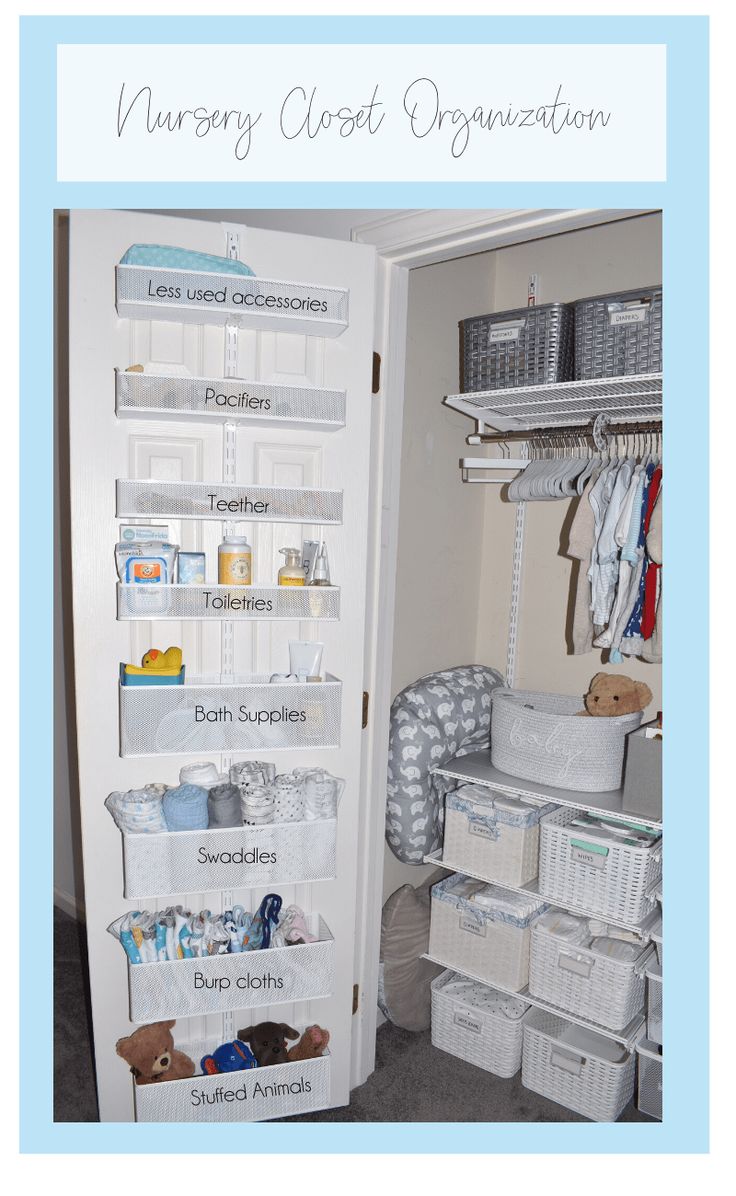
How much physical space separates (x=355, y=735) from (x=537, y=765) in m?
0.68

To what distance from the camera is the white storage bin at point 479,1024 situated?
7.94 ft

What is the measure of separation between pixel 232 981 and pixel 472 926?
2.92 feet

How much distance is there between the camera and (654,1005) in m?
2.21

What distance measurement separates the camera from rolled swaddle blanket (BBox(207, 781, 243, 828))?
1.87 m

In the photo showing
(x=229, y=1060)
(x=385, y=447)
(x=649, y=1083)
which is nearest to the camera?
(x=229, y=1060)

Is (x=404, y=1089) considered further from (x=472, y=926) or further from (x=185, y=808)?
(x=185, y=808)

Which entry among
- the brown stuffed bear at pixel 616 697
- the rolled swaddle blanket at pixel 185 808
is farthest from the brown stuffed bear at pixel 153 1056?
the brown stuffed bear at pixel 616 697

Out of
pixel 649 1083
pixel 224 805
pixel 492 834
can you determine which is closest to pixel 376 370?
pixel 224 805

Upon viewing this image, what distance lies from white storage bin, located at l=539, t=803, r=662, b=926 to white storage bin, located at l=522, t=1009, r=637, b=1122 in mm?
441

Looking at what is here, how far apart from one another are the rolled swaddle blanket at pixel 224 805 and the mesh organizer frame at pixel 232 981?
13.5 inches

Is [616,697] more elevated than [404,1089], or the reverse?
[616,697]

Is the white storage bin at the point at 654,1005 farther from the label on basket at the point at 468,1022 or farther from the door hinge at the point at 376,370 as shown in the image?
the door hinge at the point at 376,370

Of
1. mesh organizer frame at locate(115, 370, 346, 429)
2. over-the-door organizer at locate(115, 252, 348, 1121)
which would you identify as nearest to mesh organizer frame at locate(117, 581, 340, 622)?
over-the-door organizer at locate(115, 252, 348, 1121)

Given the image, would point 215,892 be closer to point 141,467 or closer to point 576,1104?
point 141,467
